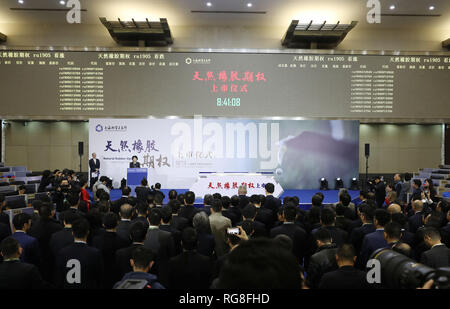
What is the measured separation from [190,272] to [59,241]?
1572 millimetres

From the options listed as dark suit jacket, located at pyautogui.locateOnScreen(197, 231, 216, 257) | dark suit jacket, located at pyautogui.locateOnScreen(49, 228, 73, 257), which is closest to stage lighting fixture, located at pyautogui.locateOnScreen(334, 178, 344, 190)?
dark suit jacket, located at pyautogui.locateOnScreen(197, 231, 216, 257)

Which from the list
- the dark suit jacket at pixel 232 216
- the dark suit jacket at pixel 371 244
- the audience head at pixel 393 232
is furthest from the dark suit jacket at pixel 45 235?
the audience head at pixel 393 232

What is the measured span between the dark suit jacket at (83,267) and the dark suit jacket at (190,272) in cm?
60

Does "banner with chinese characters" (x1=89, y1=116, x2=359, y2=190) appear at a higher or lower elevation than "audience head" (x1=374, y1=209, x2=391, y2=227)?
higher

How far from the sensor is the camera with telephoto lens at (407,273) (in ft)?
3.75

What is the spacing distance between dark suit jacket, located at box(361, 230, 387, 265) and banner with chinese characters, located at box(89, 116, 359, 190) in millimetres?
7665

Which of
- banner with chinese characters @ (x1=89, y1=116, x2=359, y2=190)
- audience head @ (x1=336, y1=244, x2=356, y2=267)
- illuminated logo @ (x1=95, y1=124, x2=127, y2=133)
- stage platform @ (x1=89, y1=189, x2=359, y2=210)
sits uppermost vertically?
illuminated logo @ (x1=95, y1=124, x2=127, y2=133)

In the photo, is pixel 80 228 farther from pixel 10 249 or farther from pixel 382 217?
pixel 382 217

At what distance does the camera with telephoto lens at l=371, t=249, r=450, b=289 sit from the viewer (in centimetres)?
114

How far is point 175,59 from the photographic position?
10156mm

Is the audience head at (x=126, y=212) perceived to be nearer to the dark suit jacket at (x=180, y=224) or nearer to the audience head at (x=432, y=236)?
the dark suit jacket at (x=180, y=224)

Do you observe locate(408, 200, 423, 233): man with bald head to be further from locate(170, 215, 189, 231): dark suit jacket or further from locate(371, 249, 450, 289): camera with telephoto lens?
locate(170, 215, 189, 231): dark suit jacket

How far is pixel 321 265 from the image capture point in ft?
8.06

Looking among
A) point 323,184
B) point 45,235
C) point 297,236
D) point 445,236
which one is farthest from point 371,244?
point 323,184
